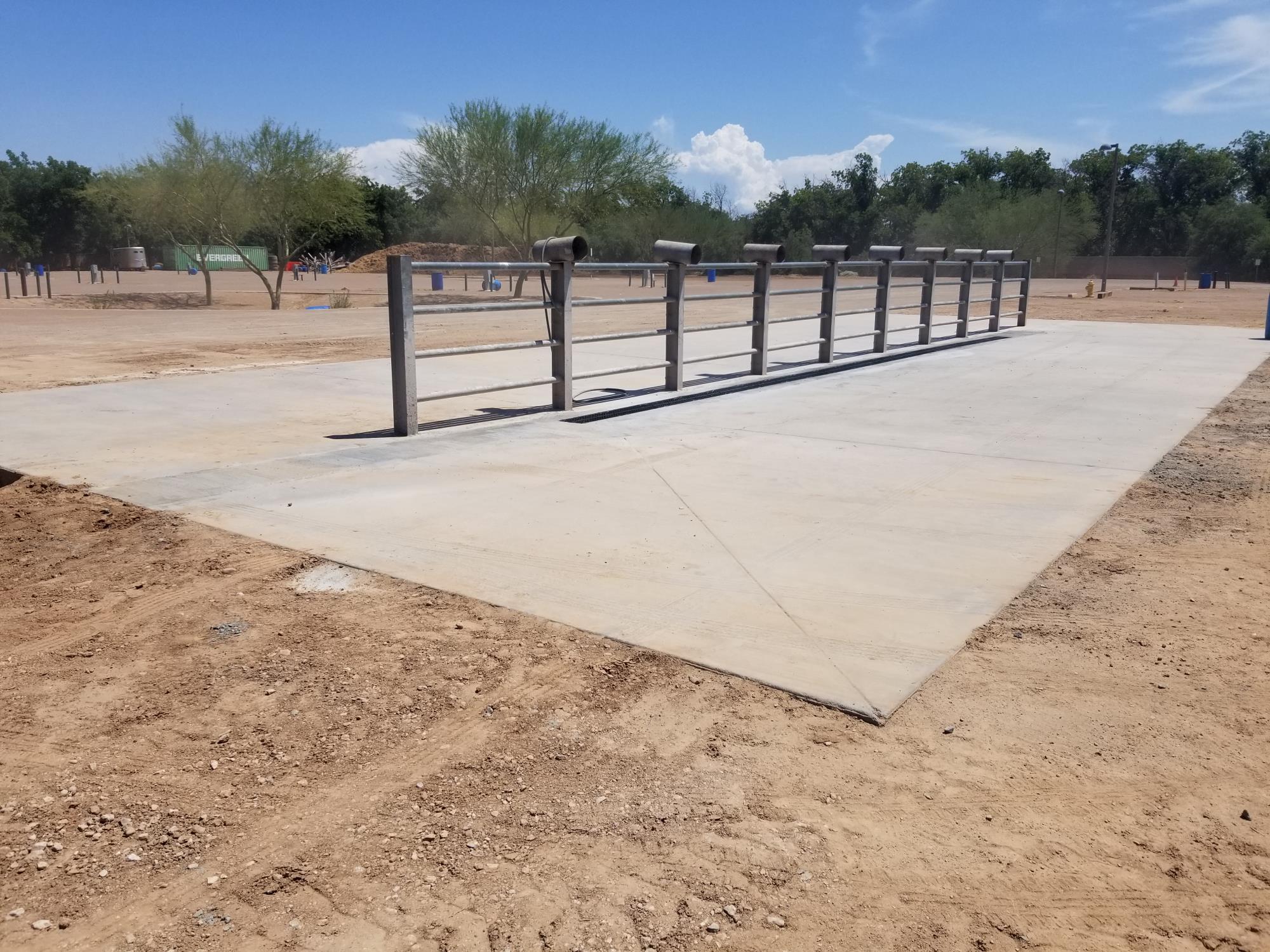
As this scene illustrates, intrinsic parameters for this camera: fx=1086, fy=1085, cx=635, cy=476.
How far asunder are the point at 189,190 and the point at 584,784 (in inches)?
1506

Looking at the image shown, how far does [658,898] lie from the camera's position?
2.75 m

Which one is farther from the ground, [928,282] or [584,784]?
[928,282]

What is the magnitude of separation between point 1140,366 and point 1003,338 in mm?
4616

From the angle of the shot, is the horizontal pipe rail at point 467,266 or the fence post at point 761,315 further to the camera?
the fence post at point 761,315

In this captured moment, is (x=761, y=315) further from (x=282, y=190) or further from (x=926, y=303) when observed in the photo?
(x=282, y=190)

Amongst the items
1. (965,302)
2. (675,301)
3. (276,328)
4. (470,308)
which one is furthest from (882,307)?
(276,328)

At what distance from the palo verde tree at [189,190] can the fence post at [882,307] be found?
28836mm

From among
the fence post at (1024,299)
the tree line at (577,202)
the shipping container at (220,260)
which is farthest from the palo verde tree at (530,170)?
the shipping container at (220,260)

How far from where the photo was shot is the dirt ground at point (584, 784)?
2.69 meters

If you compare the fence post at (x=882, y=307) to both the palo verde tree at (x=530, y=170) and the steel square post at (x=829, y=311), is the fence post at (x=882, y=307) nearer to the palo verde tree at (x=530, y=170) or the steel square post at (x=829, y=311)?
the steel square post at (x=829, y=311)

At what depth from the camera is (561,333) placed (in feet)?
31.9

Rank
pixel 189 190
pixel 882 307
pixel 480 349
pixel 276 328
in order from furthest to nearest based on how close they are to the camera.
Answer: pixel 189 190 → pixel 276 328 → pixel 882 307 → pixel 480 349

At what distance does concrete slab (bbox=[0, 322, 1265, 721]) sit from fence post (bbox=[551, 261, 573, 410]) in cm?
52

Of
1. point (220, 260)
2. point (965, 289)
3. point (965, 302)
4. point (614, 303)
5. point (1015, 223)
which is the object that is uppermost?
point (1015, 223)
